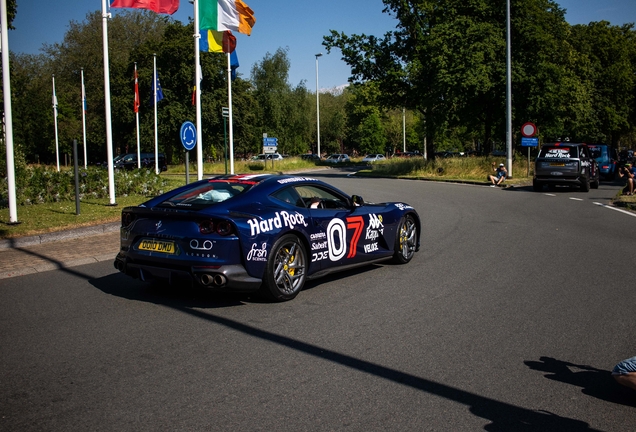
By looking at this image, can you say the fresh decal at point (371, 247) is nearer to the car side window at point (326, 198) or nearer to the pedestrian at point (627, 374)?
the car side window at point (326, 198)

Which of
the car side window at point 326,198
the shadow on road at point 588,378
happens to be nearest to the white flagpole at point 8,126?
the car side window at point 326,198

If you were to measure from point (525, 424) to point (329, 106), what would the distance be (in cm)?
10412

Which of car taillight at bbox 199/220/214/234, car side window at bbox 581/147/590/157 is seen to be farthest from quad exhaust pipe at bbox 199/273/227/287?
car side window at bbox 581/147/590/157

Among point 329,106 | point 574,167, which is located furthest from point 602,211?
point 329,106

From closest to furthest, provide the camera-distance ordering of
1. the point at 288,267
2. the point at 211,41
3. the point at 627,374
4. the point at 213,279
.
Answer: the point at 627,374
the point at 213,279
the point at 288,267
the point at 211,41

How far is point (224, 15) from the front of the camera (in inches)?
772

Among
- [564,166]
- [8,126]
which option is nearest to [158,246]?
[8,126]

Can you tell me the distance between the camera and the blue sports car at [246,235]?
246 inches

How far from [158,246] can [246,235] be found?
992mm

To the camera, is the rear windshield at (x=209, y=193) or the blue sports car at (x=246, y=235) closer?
the blue sports car at (x=246, y=235)

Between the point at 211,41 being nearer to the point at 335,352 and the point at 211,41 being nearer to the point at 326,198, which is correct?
the point at 326,198

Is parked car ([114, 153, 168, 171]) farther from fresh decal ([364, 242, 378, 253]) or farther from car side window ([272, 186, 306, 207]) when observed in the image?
car side window ([272, 186, 306, 207])

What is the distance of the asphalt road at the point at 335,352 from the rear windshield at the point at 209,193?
3.58ft

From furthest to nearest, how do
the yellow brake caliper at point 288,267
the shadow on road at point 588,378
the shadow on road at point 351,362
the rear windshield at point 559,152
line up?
the rear windshield at point 559,152
the yellow brake caliper at point 288,267
the shadow on road at point 588,378
the shadow on road at point 351,362
